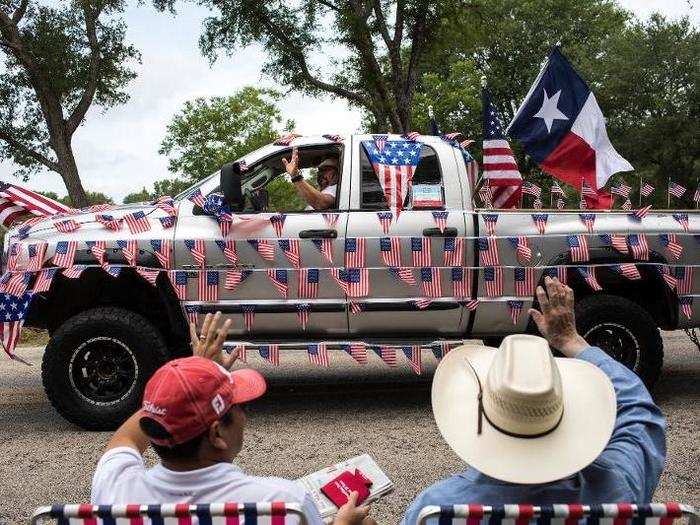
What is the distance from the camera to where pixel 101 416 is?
19.4 ft

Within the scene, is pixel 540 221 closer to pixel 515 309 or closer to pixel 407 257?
pixel 515 309

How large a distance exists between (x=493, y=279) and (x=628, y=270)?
1063 millimetres

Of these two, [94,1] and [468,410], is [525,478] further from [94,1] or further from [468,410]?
[94,1]

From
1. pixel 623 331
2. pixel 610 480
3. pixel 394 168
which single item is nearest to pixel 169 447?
pixel 610 480

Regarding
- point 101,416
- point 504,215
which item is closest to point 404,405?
point 504,215

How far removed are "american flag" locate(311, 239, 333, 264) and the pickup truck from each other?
0.5 inches

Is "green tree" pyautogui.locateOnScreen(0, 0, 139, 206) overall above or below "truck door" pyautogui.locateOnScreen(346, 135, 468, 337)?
above

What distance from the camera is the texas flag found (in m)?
7.30

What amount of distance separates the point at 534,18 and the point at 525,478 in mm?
36760

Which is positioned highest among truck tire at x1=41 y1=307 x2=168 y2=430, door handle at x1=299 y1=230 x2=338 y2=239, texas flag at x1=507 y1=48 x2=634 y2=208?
texas flag at x1=507 y1=48 x2=634 y2=208

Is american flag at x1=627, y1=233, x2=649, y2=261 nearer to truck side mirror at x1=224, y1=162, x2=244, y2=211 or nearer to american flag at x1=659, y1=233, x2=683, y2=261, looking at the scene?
american flag at x1=659, y1=233, x2=683, y2=261

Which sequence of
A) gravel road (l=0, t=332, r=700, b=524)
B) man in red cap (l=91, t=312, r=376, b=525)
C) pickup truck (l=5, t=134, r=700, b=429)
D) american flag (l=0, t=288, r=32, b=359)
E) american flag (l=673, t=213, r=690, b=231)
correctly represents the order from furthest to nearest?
american flag (l=673, t=213, r=690, b=231)
pickup truck (l=5, t=134, r=700, b=429)
american flag (l=0, t=288, r=32, b=359)
gravel road (l=0, t=332, r=700, b=524)
man in red cap (l=91, t=312, r=376, b=525)

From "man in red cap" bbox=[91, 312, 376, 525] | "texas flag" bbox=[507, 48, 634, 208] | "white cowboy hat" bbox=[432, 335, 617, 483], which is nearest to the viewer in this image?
"white cowboy hat" bbox=[432, 335, 617, 483]

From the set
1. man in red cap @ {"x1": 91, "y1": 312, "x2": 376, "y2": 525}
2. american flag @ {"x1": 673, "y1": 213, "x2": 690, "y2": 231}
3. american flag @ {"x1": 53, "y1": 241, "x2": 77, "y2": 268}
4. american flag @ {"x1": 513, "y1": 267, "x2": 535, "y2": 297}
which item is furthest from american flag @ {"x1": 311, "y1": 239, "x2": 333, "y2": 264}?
man in red cap @ {"x1": 91, "y1": 312, "x2": 376, "y2": 525}
